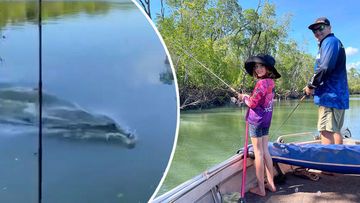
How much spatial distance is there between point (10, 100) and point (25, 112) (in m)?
0.04

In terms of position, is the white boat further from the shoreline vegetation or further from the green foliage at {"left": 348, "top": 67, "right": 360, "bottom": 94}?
the green foliage at {"left": 348, "top": 67, "right": 360, "bottom": 94}

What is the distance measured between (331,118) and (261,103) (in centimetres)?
75

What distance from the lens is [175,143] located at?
0.93m

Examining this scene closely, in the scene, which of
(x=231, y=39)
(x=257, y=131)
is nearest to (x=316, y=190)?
(x=257, y=131)

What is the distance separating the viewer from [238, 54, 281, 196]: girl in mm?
2520

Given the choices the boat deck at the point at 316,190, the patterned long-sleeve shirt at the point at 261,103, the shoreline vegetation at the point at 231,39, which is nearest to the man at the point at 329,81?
the boat deck at the point at 316,190

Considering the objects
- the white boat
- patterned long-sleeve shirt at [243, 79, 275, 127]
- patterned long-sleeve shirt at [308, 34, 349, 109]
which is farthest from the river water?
patterned long-sleeve shirt at [308, 34, 349, 109]

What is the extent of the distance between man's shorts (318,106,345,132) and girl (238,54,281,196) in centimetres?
60

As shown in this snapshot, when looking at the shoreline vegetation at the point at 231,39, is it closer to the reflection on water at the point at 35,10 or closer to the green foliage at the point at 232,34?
the green foliage at the point at 232,34

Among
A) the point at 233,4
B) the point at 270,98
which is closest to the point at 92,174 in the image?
the point at 270,98

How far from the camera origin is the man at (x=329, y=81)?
2.78m

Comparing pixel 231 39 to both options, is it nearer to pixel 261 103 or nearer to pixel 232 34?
pixel 232 34

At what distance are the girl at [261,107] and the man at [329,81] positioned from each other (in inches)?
17.4

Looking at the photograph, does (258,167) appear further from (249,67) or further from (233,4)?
(233,4)
